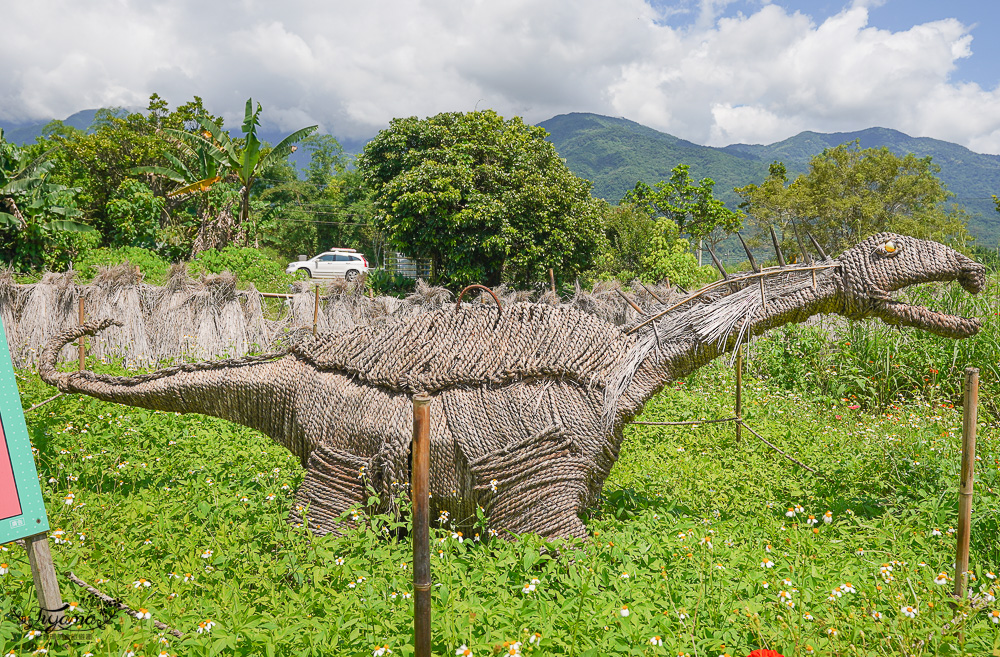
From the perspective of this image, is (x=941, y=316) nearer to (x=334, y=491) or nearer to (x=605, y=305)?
(x=334, y=491)

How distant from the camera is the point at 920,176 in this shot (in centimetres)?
2436

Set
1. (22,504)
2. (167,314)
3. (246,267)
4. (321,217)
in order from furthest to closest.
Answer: (321,217)
(246,267)
(167,314)
(22,504)

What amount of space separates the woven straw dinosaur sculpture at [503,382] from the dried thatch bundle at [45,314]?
6215 mm

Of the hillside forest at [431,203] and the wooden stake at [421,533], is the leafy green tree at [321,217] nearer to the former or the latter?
the hillside forest at [431,203]

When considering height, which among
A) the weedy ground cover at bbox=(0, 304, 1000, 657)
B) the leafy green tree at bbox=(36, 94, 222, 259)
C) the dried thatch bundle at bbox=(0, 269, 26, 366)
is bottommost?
the weedy ground cover at bbox=(0, 304, 1000, 657)

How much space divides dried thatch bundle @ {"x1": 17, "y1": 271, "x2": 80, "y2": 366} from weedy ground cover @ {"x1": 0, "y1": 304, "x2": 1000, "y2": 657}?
4.53 meters

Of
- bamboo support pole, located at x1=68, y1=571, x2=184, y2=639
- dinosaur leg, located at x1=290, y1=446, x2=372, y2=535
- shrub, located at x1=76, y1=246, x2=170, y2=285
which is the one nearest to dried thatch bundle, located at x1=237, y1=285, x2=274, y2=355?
shrub, located at x1=76, y1=246, x2=170, y2=285

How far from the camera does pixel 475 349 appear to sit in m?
3.48

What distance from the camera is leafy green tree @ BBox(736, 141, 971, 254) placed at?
24.2 m

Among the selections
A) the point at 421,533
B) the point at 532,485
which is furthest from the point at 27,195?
the point at 421,533

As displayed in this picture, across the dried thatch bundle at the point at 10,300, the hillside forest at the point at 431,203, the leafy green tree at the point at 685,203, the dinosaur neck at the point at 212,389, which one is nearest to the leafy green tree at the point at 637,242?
the hillside forest at the point at 431,203

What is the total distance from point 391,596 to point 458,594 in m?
0.28

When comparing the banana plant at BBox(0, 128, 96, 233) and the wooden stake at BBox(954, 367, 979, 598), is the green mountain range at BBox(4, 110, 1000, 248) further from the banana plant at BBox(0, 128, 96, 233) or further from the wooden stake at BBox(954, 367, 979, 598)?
the wooden stake at BBox(954, 367, 979, 598)

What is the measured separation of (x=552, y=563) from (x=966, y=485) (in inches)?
72.0
